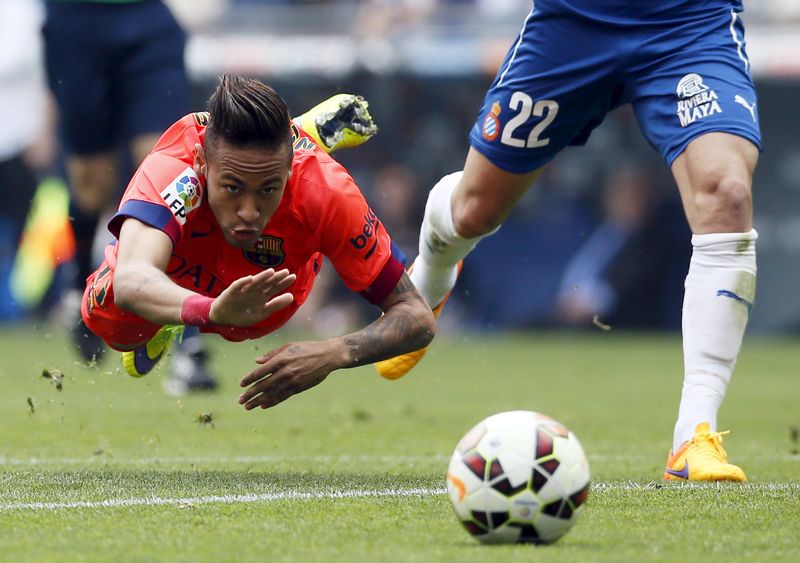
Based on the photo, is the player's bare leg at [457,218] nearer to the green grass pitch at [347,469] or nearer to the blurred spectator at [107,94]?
the green grass pitch at [347,469]

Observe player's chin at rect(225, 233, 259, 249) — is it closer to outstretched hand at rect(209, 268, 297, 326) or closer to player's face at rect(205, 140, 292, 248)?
player's face at rect(205, 140, 292, 248)

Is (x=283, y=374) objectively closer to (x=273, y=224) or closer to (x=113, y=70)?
(x=273, y=224)

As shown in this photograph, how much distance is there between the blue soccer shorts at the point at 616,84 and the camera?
548cm

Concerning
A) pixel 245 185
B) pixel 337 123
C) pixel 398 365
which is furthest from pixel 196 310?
pixel 398 365

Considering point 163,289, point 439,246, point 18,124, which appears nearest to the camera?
point 163,289

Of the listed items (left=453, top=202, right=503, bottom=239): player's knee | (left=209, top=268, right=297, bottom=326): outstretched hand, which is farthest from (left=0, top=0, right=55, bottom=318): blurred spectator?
(left=209, top=268, right=297, bottom=326): outstretched hand

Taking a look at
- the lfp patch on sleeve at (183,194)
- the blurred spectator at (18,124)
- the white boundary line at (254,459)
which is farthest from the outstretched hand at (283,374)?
the blurred spectator at (18,124)

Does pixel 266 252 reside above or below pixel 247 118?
below

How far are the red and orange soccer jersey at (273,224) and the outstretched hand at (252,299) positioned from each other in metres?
0.73

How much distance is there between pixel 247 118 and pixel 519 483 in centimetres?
169

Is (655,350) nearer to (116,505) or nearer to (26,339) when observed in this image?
(26,339)

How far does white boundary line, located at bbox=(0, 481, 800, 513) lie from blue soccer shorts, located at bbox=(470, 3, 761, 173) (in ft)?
4.03

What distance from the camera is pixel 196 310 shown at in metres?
4.46

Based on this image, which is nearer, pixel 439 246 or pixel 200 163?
pixel 200 163
